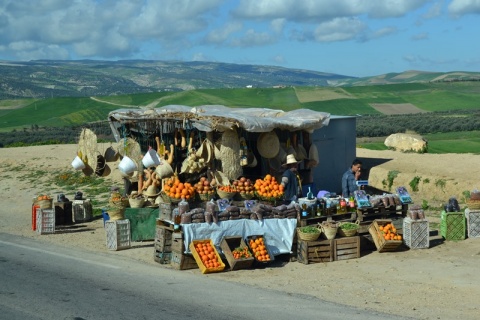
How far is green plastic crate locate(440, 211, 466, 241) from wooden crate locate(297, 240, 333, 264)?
3.09m

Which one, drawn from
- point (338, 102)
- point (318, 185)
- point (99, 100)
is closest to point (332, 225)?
point (318, 185)

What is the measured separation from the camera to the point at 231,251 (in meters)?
14.2

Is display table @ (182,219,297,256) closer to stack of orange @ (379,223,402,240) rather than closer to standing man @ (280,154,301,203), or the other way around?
standing man @ (280,154,301,203)

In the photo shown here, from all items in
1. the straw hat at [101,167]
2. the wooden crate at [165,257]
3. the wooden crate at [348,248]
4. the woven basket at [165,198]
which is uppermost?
the straw hat at [101,167]

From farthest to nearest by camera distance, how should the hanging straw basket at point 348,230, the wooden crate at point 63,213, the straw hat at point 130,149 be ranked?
the wooden crate at point 63,213 < the straw hat at point 130,149 < the hanging straw basket at point 348,230

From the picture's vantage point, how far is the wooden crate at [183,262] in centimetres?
1414

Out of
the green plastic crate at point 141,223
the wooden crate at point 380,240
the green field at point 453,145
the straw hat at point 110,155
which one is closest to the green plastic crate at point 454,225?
the wooden crate at point 380,240

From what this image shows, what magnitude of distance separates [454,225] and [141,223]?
7.07m

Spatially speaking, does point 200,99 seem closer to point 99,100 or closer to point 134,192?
point 99,100

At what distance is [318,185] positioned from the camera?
22.6 m

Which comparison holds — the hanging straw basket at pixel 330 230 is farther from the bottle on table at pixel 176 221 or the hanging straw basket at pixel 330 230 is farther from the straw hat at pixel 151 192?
the straw hat at pixel 151 192

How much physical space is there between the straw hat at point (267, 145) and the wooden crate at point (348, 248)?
4018mm

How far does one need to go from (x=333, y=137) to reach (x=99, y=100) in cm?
7593

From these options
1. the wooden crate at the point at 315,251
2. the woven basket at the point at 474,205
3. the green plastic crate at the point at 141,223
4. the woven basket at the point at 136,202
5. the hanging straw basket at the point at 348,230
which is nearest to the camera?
the wooden crate at the point at 315,251
